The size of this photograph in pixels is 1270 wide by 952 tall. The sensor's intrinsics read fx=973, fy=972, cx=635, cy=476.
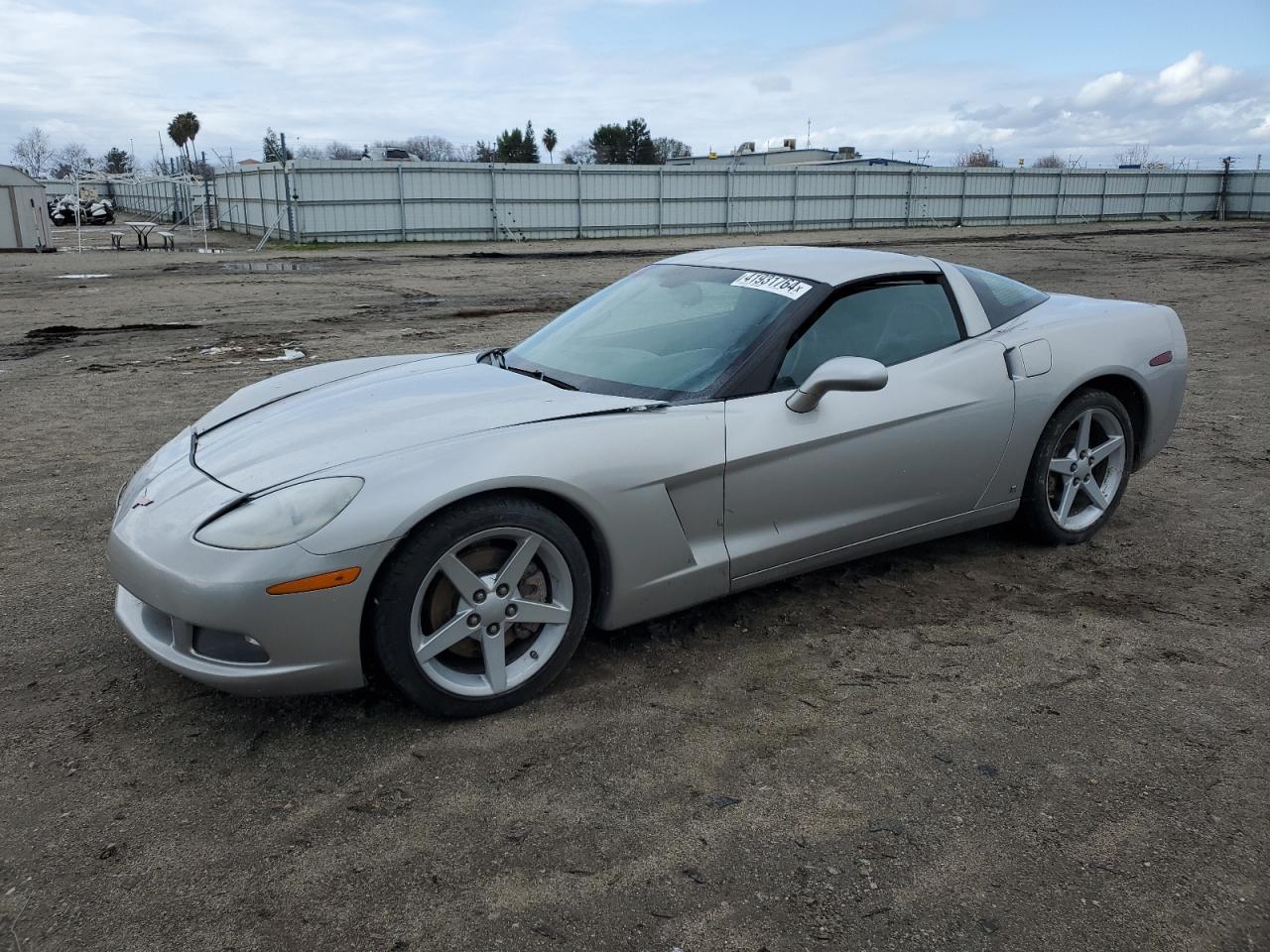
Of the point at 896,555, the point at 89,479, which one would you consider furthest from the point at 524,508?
the point at 89,479

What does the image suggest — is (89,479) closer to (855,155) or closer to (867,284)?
(867,284)

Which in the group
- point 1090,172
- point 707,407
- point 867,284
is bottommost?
point 707,407

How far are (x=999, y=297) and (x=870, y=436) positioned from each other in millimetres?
1240

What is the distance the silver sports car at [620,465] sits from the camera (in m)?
2.72

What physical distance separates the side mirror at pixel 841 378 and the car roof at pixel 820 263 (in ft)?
1.95

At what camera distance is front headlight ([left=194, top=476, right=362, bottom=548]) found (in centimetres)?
268

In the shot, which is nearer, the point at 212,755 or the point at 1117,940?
the point at 1117,940

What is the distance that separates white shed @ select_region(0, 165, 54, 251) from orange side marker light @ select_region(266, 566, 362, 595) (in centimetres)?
2961

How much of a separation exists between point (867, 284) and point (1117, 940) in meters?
2.50

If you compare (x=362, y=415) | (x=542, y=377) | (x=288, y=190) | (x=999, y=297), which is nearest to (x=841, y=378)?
(x=542, y=377)

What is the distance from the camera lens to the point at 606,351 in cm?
378

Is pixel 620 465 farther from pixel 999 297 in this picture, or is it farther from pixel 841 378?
pixel 999 297

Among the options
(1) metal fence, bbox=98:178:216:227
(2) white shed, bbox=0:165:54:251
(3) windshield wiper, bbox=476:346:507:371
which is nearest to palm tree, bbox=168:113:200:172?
(1) metal fence, bbox=98:178:216:227

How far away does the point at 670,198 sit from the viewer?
35.2 meters
